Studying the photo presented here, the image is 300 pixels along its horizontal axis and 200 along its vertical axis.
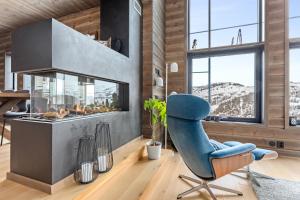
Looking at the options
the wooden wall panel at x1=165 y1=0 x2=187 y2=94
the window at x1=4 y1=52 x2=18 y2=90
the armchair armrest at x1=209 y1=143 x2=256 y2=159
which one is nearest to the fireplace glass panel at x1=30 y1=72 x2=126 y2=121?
the armchair armrest at x1=209 y1=143 x2=256 y2=159

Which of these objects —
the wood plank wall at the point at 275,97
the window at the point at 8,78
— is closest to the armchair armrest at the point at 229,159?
the wood plank wall at the point at 275,97

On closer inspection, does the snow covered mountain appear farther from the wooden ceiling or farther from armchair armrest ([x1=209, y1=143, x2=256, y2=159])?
the wooden ceiling

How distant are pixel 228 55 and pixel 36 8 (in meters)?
4.15

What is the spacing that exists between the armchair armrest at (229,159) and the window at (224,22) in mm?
2792

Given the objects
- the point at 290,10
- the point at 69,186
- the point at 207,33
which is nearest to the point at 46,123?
the point at 69,186

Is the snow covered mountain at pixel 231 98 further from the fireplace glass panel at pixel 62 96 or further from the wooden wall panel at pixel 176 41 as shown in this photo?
the fireplace glass panel at pixel 62 96

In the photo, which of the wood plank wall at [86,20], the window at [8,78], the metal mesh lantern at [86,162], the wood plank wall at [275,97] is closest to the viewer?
the metal mesh lantern at [86,162]

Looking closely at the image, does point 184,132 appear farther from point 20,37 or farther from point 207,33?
point 207,33

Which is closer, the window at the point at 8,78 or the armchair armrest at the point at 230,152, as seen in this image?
the armchair armrest at the point at 230,152

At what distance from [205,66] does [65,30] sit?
3.19 metres

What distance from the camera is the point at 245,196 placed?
6.48ft

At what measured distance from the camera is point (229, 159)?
1806mm

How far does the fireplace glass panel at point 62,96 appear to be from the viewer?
182cm

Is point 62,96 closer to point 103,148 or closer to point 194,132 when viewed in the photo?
point 103,148
